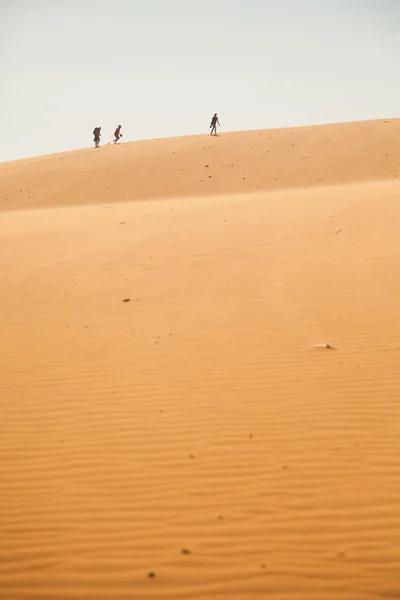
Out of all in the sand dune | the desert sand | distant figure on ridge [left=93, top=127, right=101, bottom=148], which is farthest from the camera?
distant figure on ridge [left=93, top=127, right=101, bottom=148]

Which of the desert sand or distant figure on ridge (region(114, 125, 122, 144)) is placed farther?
distant figure on ridge (region(114, 125, 122, 144))

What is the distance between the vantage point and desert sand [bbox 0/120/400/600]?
299cm

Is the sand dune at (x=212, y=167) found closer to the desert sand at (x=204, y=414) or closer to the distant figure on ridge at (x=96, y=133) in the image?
the distant figure on ridge at (x=96, y=133)

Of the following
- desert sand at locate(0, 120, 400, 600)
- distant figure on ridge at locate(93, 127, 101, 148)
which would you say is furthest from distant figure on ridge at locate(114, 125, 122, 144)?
desert sand at locate(0, 120, 400, 600)

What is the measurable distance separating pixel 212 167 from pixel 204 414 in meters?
21.4

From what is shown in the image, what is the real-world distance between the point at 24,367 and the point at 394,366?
3794 mm

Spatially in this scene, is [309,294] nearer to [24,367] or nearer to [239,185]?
[24,367]

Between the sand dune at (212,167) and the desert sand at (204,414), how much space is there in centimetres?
1137

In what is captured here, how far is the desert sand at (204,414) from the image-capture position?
9.82 ft

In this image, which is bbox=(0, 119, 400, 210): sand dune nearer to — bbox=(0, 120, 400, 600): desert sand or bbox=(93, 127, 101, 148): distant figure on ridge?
bbox=(93, 127, 101, 148): distant figure on ridge

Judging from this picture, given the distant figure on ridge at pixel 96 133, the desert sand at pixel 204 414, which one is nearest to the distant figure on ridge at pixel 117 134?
the distant figure on ridge at pixel 96 133

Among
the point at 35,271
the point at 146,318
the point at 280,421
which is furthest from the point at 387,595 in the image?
the point at 35,271

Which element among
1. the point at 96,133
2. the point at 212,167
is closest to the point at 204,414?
the point at 212,167

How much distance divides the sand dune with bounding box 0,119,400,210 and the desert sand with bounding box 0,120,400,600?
11366mm
